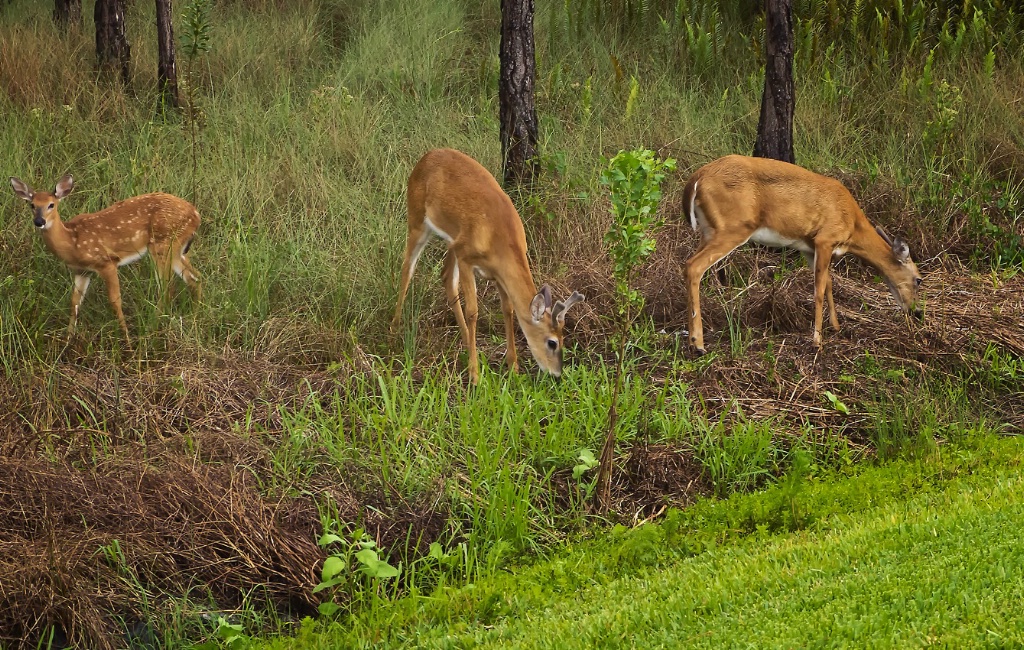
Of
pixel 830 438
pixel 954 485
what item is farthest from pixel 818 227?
pixel 954 485

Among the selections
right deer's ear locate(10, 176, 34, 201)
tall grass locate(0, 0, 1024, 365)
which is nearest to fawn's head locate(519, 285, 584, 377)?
tall grass locate(0, 0, 1024, 365)

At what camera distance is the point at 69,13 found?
541 inches

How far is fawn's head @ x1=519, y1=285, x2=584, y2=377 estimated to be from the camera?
6.81 m

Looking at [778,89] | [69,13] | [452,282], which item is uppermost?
[778,89]

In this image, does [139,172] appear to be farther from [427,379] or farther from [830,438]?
[830,438]

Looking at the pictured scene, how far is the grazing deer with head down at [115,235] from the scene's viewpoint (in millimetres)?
7723

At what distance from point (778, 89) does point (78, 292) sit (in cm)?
517

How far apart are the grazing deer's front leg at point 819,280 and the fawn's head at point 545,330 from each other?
5.36 ft

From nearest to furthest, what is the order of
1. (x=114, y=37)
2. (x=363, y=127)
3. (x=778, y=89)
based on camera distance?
(x=778, y=89), (x=363, y=127), (x=114, y=37)

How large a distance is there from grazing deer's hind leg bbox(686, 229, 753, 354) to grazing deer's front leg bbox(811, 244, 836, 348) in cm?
45

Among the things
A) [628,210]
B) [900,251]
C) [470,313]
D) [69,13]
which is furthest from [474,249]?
[69,13]

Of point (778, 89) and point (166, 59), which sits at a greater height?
point (778, 89)

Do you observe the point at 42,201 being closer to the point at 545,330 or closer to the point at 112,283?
the point at 112,283

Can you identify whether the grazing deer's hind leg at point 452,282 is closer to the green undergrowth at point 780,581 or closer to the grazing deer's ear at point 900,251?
the green undergrowth at point 780,581
